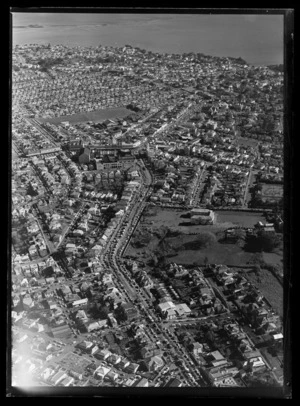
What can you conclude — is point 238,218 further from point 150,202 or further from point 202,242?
point 150,202

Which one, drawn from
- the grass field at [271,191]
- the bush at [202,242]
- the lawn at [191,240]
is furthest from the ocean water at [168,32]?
the bush at [202,242]

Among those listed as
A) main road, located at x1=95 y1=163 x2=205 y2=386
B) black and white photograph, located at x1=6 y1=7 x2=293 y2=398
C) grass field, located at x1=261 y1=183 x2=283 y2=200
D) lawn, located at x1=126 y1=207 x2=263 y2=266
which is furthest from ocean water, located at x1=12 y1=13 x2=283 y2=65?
lawn, located at x1=126 y1=207 x2=263 y2=266

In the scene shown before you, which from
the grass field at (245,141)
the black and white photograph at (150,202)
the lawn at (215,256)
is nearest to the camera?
the black and white photograph at (150,202)

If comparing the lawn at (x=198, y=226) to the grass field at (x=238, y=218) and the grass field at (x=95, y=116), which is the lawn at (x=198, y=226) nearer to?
the grass field at (x=238, y=218)

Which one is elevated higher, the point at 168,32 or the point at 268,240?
the point at 168,32

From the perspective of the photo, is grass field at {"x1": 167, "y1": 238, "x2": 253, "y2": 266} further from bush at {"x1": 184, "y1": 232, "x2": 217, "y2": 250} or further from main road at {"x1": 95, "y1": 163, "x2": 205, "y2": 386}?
main road at {"x1": 95, "y1": 163, "x2": 205, "y2": 386}

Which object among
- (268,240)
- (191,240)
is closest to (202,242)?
(191,240)

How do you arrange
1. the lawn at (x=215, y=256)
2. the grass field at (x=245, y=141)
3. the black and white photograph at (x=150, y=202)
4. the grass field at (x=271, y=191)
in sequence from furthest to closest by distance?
the grass field at (x=245, y=141) < the lawn at (x=215, y=256) < the grass field at (x=271, y=191) < the black and white photograph at (x=150, y=202)
